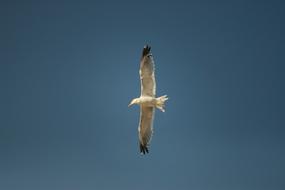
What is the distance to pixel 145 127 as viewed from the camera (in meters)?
27.2

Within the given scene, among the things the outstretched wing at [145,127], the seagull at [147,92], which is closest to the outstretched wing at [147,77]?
the seagull at [147,92]

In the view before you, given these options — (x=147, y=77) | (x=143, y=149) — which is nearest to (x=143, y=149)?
(x=143, y=149)

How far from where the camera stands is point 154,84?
26422mm

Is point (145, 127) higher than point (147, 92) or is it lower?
lower

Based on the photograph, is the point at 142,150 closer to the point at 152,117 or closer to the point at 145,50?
the point at 152,117

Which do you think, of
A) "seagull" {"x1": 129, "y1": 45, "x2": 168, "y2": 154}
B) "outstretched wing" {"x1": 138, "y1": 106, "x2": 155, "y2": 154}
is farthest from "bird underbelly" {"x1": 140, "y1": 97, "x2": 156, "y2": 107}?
"outstretched wing" {"x1": 138, "y1": 106, "x2": 155, "y2": 154}

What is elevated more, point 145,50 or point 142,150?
point 145,50

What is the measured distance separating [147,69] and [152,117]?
153cm

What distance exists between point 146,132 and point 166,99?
1.59 m

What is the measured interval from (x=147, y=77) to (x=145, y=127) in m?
1.68

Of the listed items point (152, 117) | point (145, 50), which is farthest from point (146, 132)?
point (145, 50)

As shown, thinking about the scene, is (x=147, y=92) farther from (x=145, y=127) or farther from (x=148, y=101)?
(x=145, y=127)

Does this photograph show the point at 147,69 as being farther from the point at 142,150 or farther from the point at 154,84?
the point at 142,150

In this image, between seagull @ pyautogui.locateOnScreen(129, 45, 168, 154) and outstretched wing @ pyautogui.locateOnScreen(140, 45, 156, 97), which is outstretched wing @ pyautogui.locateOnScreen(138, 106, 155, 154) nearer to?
seagull @ pyautogui.locateOnScreen(129, 45, 168, 154)
